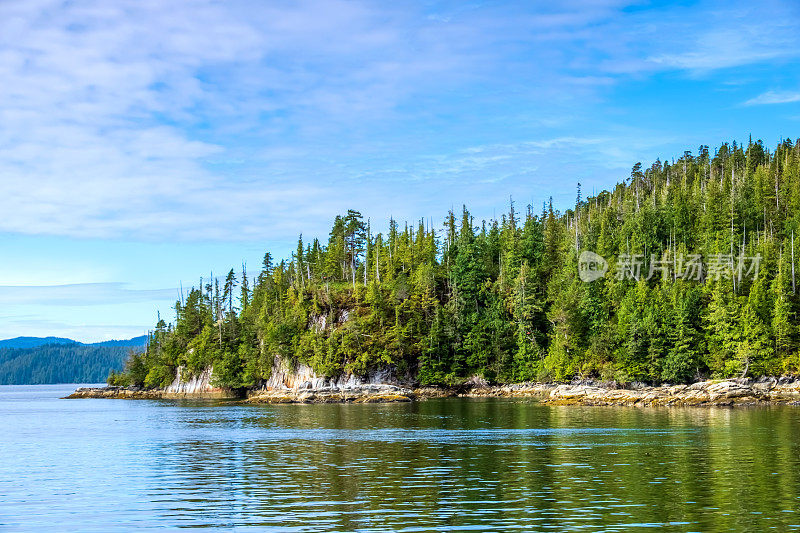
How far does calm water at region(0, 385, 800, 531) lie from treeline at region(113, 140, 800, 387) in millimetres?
38778

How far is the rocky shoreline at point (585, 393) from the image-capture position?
9019 cm

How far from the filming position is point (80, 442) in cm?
6047

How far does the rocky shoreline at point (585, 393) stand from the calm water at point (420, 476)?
21.0 metres

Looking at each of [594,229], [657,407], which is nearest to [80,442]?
[657,407]

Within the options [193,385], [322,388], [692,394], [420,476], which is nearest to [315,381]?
[322,388]

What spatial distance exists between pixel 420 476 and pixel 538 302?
98.9 metres

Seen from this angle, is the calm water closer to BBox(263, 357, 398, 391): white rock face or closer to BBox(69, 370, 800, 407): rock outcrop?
BBox(69, 370, 800, 407): rock outcrop

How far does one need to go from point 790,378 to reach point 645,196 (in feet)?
271

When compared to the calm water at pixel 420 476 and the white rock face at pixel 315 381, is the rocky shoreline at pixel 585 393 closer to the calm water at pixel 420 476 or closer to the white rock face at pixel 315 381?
the white rock face at pixel 315 381

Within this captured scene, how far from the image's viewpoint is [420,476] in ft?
119

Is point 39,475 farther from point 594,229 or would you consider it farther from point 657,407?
point 594,229

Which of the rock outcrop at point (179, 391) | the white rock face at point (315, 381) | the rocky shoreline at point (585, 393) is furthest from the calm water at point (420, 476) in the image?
A: the rock outcrop at point (179, 391)

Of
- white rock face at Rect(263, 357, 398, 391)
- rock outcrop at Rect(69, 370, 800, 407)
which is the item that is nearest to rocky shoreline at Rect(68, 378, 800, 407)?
rock outcrop at Rect(69, 370, 800, 407)

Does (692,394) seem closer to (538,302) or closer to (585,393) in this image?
(585,393)
